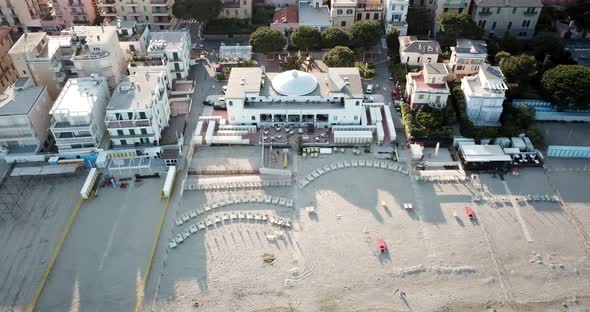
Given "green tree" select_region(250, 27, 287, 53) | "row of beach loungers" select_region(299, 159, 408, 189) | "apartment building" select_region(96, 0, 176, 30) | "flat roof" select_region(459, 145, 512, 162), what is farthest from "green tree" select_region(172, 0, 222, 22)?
"flat roof" select_region(459, 145, 512, 162)

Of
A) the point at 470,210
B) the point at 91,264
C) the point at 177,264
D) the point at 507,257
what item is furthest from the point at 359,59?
the point at 91,264

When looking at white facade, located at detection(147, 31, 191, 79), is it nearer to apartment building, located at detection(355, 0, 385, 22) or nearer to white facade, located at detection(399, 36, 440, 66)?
apartment building, located at detection(355, 0, 385, 22)

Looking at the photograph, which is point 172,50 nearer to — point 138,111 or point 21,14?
point 138,111

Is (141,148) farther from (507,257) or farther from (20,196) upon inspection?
(507,257)

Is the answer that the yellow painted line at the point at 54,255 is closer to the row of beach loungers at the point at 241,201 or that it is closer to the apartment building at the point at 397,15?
the row of beach loungers at the point at 241,201

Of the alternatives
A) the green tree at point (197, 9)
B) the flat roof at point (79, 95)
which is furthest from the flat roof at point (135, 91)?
the green tree at point (197, 9)

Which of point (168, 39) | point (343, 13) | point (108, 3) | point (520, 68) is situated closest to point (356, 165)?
point (520, 68)
